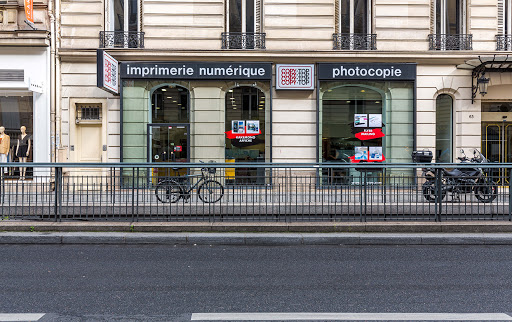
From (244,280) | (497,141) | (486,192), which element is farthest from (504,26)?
(244,280)

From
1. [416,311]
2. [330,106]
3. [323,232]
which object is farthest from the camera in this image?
[330,106]

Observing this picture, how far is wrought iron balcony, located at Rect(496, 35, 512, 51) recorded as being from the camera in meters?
14.5

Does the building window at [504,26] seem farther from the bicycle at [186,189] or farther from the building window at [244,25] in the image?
the bicycle at [186,189]

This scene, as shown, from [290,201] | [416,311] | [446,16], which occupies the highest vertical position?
[446,16]

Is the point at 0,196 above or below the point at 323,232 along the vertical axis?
above

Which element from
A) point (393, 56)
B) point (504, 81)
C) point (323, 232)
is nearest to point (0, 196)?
point (323, 232)

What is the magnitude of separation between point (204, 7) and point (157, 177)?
8485 mm

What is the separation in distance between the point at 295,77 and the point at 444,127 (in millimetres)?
5513

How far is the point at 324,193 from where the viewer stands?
773 cm

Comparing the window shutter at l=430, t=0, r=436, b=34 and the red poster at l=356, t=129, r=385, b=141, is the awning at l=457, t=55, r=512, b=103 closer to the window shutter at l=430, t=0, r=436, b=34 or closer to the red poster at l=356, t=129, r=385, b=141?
the window shutter at l=430, t=0, r=436, b=34

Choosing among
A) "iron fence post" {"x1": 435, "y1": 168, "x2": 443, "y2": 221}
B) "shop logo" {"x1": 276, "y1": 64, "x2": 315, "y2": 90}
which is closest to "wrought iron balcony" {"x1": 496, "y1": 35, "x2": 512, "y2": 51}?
"shop logo" {"x1": 276, "y1": 64, "x2": 315, "y2": 90}

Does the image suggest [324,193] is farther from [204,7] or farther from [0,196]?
[204,7]

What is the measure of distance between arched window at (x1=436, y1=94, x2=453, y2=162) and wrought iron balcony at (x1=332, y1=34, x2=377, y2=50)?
120 inches

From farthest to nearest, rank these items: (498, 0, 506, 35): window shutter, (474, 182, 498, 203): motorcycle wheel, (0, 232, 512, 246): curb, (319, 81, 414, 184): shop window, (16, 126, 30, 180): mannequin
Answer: (319, 81, 414, 184): shop window → (498, 0, 506, 35): window shutter → (16, 126, 30, 180): mannequin → (474, 182, 498, 203): motorcycle wheel → (0, 232, 512, 246): curb
